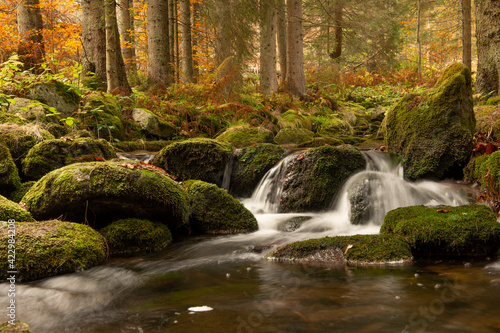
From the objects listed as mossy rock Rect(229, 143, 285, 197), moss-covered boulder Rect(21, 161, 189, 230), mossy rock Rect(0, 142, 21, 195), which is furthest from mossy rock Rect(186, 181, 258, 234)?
mossy rock Rect(0, 142, 21, 195)

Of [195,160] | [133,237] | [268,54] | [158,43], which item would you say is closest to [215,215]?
[133,237]

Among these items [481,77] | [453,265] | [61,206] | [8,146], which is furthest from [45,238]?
[481,77]

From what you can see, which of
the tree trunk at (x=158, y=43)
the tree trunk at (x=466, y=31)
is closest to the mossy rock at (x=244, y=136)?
the tree trunk at (x=158, y=43)

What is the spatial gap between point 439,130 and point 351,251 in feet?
13.4

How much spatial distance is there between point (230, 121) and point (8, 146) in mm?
6308

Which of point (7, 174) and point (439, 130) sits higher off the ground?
point (439, 130)

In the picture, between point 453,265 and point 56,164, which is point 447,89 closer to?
point 453,265

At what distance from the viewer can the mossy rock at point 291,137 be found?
11242 mm

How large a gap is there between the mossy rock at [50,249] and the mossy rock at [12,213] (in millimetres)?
444

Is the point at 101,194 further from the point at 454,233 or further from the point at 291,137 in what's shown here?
the point at 291,137

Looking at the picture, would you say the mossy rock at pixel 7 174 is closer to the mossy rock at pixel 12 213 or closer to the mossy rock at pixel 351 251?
the mossy rock at pixel 12 213

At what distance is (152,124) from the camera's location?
10812 millimetres

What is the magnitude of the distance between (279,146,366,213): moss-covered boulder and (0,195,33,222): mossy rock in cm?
425

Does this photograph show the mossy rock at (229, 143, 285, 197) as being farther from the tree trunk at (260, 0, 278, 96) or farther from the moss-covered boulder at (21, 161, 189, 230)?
the tree trunk at (260, 0, 278, 96)
